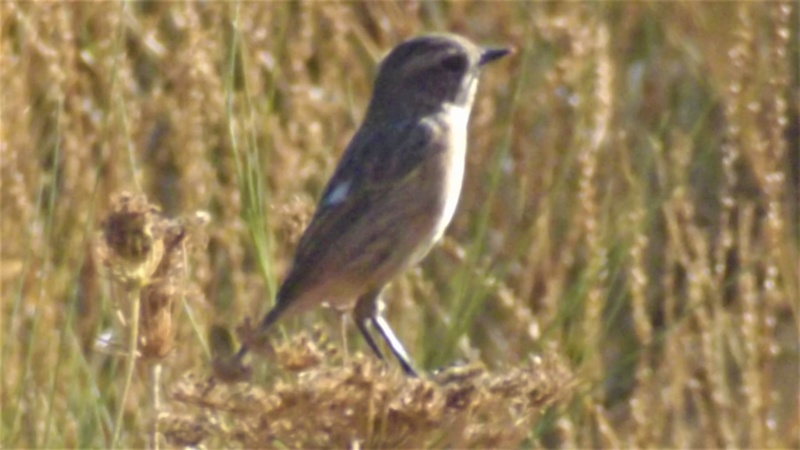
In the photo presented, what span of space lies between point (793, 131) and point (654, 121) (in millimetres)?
891

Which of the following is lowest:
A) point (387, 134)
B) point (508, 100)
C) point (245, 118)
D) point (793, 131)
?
point (793, 131)

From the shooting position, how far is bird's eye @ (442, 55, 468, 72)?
175 inches

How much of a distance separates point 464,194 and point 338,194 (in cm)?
202

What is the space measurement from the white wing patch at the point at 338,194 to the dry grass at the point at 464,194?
21 cm

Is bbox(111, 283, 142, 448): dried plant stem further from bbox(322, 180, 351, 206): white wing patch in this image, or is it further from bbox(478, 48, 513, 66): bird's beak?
bbox(478, 48, 513, 66): bird's beak

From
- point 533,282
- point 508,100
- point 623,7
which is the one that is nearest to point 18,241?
point 533,282

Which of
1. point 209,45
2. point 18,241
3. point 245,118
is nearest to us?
point 245,118

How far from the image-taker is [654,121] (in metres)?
6.80

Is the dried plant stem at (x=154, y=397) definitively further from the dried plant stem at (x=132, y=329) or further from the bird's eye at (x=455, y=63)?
the bird's eye at (x=455, y=63)

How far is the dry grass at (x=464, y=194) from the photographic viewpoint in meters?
4.02

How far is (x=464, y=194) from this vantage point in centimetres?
610

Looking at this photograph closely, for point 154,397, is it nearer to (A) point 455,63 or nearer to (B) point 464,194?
(A) point 455,63

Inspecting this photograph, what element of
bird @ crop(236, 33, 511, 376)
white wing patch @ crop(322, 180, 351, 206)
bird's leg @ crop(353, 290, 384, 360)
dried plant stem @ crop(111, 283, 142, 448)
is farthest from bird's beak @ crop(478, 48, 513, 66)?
dried plant stem @ crop(111, 283, 142, 448)

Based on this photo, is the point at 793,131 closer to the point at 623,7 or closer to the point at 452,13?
the point at 623,7
